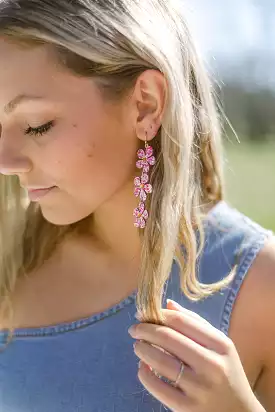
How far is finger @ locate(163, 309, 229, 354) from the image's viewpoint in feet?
3.80

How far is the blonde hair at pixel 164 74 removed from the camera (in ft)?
4.02

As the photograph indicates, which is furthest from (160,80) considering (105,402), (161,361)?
(105,402)

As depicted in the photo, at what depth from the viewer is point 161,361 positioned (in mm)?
1137

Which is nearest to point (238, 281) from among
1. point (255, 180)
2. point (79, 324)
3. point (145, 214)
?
point (145, 214)

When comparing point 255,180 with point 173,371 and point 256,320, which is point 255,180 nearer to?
point 256,320

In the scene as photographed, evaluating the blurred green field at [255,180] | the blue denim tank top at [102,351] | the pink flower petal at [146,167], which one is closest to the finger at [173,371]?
the blue denim tank top at [102,351]

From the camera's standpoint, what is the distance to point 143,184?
4.33ft

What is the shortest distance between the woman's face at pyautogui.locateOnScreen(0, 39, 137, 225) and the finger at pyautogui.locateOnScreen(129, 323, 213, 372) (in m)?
0.29

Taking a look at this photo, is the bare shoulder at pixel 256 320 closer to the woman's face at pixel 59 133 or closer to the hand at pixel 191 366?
the hand at pixel 191 366

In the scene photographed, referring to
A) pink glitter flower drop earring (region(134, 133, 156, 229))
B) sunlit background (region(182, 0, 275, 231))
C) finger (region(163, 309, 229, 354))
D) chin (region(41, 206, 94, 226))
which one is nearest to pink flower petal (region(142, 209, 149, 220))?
pink glitter flower drop earring (region(134, 133, 156, 229))

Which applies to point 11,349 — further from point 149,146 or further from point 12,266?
point 149,146

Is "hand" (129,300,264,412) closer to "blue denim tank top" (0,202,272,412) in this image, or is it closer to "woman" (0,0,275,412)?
"woman" (0,0,275,412)

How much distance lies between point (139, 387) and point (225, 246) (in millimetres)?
301

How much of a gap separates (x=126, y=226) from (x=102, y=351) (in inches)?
9.5
